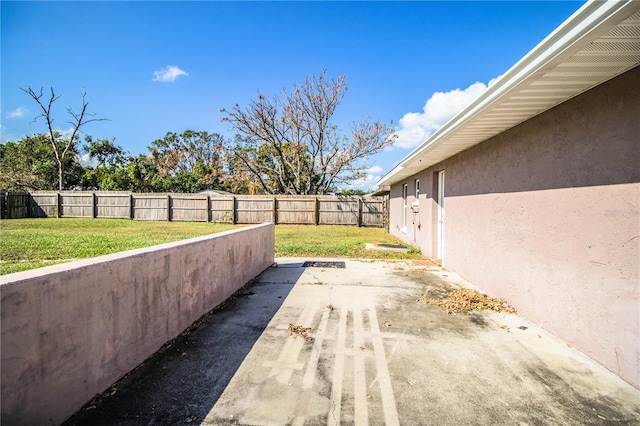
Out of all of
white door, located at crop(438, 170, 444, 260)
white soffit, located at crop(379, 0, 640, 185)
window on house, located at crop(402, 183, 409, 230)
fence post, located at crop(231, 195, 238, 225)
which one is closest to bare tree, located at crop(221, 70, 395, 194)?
fence post, located at crop(231, 195, 238, 225)

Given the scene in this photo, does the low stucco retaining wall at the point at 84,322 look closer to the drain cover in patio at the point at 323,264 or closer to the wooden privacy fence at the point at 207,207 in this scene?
the drain cover in patio at the point at 323,264

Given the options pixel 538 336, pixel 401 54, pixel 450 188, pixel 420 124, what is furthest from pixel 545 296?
pixel 420 124

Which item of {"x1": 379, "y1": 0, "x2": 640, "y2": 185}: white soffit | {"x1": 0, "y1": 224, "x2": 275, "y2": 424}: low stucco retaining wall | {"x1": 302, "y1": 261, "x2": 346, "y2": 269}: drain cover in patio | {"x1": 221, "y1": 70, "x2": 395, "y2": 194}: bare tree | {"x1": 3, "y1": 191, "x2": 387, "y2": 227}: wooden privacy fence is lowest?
{"x1": 302, "y1": 261, "x2": 346, "y2": 269}: drain cover in patio

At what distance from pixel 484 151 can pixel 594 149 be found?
2.52m

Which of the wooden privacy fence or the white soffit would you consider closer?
the white soffit

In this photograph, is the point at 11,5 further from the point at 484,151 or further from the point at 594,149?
the point at 594,149

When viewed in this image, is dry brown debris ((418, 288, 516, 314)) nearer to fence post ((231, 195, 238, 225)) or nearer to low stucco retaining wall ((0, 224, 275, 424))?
low stucco retaining wall ((0, 224, 275, 424))

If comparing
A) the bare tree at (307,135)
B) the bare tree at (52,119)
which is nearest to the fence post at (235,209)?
the bare tree at (307,135)

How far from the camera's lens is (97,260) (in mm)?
2406

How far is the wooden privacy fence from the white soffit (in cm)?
1473

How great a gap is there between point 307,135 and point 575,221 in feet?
71.5

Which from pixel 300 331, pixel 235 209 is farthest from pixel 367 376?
pixel 235 209

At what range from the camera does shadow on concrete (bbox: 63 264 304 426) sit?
2.14 m

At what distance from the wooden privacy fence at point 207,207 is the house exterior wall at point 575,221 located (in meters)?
13.7
